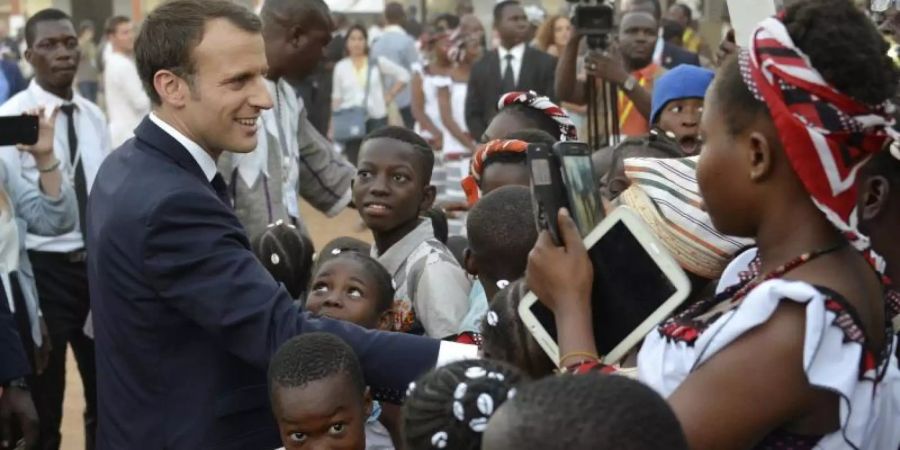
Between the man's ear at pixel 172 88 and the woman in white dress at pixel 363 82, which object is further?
the woman in white dress at pixel 363 82

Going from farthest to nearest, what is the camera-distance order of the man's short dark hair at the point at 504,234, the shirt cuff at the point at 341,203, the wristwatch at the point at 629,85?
the wristwatch at the point at 629,85 < the shirt cuff at the point at 341,203 < the man's short dark hair at the point at 504,234

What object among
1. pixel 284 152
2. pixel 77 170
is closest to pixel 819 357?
pixel 284 152

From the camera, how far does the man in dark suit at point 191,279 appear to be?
3.30 meters

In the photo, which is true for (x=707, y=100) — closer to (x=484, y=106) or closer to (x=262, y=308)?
(x=262, y=308)

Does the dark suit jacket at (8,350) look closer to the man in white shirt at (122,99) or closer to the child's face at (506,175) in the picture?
the child's face at (506,175)

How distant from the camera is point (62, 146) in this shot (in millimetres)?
7055

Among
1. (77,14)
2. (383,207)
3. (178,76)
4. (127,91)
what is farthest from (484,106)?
(77,14)

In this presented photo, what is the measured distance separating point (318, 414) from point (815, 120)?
140 centimetres

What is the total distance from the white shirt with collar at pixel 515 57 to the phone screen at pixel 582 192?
872 centimetres

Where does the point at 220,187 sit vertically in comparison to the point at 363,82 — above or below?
above

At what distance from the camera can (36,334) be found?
6.16 meters

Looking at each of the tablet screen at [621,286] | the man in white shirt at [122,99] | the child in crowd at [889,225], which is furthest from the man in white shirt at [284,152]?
the man in white shirt at [122,99]

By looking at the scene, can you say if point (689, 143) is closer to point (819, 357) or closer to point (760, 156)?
point (760, 156)

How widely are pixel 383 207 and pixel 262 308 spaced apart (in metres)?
1.67
